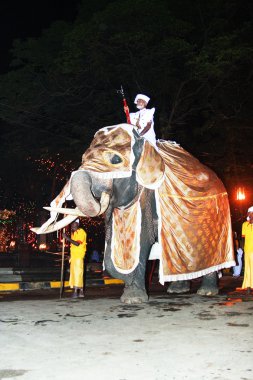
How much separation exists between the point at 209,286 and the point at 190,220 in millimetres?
1347

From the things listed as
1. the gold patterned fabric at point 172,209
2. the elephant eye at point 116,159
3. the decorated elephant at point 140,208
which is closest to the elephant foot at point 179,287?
the decorated elephant at point 140,208

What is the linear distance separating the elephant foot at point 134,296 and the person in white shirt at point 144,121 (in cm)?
229

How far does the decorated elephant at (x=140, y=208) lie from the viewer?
7336 mm

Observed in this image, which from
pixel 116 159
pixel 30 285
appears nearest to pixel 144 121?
pixel 116 159

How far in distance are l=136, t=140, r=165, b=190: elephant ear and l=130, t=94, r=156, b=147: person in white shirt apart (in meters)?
0.30

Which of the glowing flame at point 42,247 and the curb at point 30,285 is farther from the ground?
the glowing flame at point 42,247

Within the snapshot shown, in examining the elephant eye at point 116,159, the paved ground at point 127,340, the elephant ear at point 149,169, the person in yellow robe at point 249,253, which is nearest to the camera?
the paved ground at point 127,340

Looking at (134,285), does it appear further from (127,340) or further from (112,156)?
(127,340)

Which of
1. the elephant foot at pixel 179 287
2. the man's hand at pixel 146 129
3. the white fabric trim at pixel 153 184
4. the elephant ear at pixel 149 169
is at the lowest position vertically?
the elephant foot at pixel 179 287

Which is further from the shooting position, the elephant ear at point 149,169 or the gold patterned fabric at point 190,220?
the gold patterned fabric at point 190,220

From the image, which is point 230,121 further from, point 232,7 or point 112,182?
point 112,182

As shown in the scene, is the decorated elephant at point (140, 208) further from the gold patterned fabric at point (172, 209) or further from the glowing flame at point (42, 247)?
the glowing flame at point (42, 247)

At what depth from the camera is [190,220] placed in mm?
8367

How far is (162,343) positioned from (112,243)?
311cm
